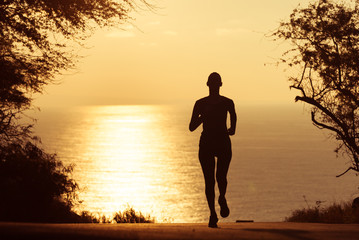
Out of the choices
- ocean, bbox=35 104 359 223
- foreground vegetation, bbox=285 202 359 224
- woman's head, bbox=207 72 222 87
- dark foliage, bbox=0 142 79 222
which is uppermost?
ocean, bbox=35 104 359 223

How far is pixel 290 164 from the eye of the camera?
592 feet

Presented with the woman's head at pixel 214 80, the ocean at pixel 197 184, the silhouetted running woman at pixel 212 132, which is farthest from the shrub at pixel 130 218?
the ocean at pixel 197 184

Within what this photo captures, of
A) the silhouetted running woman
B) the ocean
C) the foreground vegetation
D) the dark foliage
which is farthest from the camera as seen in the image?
the ocean

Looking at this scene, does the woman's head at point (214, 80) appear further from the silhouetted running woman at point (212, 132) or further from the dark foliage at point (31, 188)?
the dark foliage at point (31, 188)

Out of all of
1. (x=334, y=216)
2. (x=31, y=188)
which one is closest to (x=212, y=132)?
(x=31, y=188)

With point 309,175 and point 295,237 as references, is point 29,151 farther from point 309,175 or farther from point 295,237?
point 309,175

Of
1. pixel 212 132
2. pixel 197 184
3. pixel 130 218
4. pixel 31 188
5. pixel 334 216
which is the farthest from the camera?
pixel 197 184

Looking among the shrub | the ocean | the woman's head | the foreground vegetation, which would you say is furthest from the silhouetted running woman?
the ocean

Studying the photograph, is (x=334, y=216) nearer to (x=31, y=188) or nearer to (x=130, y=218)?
(x=130, y=218)

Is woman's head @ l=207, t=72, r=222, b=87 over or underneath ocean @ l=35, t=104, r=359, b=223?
underneath

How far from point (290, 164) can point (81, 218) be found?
167508mm

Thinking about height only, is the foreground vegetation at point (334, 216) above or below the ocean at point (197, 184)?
below

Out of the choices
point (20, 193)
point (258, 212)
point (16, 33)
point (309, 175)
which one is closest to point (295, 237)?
point (20, 193)

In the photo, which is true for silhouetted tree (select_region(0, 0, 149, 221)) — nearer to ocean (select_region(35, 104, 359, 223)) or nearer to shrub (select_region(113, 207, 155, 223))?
shrub (select_region(113, 207, 155, 223))
